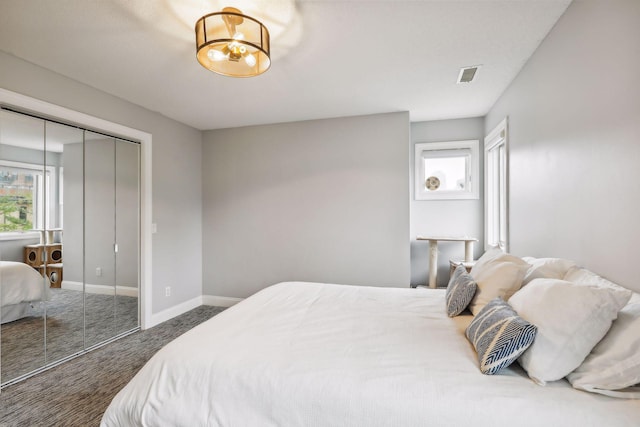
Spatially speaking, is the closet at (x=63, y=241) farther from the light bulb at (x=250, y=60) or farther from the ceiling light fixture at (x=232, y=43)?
the light bulb at (x=250, y=60)

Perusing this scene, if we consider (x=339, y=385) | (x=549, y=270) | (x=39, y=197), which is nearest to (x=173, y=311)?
(x=39, y=197)

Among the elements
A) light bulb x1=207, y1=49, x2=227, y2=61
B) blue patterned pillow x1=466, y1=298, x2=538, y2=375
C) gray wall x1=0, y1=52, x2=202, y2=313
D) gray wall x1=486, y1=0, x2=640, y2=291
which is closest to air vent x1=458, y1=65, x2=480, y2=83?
gray wall x1=486, y1=0, x2=640, y2=291

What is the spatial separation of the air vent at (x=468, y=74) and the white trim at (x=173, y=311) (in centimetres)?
417

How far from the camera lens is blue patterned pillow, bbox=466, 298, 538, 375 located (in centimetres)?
116

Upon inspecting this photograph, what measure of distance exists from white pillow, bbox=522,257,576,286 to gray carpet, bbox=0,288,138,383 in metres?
3.73

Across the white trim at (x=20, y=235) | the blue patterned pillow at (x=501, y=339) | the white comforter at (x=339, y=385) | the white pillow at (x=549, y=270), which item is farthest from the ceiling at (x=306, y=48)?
the white comforter at (x=339, y=385)

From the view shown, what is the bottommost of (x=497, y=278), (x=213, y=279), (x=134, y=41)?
(x=213, y=279)

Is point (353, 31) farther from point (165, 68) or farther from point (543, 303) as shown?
point (543, 303)

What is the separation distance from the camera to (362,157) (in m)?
3.81

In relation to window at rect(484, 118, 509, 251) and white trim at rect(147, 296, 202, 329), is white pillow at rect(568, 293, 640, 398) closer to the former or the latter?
window at rect(484, 118, 509, 251)

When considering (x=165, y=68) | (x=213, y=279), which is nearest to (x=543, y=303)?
(x=165, y=68)

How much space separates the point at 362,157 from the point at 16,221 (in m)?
3.41

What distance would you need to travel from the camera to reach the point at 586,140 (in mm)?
1646

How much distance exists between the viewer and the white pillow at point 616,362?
101 centimetres
